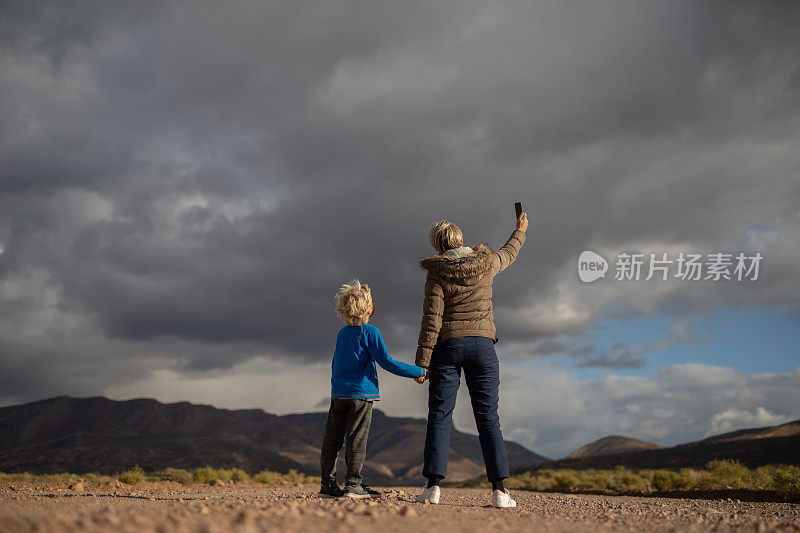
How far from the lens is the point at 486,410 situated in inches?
267

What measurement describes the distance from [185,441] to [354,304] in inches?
2441

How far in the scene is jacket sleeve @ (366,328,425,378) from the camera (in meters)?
6.60

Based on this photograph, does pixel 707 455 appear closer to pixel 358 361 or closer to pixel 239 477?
pixel 239 477

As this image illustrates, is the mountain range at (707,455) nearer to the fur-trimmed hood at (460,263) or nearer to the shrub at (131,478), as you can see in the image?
the shrub at (131,478)

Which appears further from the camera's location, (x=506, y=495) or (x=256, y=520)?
(x=506, y=495)

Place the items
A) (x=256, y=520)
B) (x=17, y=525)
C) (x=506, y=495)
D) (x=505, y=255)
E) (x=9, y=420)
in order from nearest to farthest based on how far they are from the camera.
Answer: (x=17, y=525) < (x=256, y=520) < (x=506, y=495) < (x=505, y=255) < (x=9, y=420)

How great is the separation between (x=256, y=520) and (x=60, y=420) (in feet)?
313

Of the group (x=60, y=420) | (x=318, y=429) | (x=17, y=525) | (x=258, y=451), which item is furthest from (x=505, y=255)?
(x=318, y=429)

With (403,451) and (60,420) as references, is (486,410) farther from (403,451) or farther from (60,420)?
(60,420)

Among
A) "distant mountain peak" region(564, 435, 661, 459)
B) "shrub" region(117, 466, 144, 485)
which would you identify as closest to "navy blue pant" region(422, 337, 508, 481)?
"shrub" region(117, 466, 144, 485)

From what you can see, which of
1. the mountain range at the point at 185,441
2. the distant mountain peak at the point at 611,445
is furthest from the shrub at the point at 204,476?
the distant mountain peak at the point at 611,445

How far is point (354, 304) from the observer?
7082mm

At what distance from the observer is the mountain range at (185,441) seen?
54844mm

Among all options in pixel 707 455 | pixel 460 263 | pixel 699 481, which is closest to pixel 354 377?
pixel 460 263
